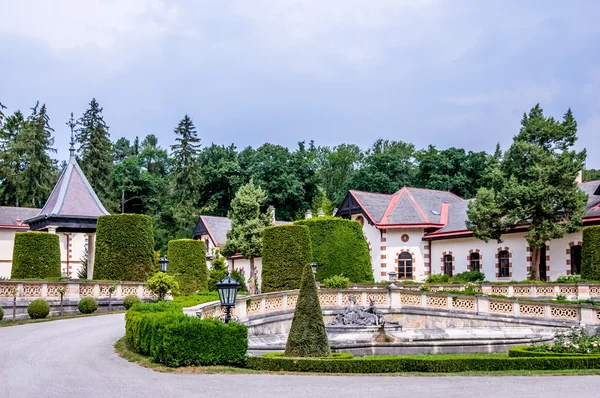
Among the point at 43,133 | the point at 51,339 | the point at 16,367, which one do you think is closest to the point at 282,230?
the point at 51,339

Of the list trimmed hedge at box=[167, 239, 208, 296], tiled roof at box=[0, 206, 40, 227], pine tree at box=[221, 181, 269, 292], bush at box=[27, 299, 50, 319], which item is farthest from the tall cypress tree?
bush at box=[27, 299, 50, 319]

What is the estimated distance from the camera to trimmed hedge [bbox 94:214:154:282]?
1411 inches

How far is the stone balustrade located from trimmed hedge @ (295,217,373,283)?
7367mm

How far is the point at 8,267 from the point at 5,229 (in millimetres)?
3240

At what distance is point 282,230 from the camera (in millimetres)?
34625

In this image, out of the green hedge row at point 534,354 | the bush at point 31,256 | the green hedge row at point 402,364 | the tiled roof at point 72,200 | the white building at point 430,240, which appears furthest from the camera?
the white building at point 430,240

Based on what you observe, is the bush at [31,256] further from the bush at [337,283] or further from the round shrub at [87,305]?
the bush at [337,283]

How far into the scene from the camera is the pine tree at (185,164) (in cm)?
7394

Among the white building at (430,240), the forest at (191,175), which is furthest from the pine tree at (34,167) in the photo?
the white building at (430,240)

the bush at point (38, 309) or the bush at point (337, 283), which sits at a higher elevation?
the bush at point (337, 283)

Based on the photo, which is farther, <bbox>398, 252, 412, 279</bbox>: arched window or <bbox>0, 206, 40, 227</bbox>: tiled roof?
<bbox>0, 206, 40, 227</bbox>: tiled roof

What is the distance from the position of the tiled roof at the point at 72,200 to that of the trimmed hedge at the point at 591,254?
89.1ft

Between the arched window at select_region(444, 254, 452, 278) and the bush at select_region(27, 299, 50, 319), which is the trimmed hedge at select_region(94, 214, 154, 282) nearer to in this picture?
the bush at select_region(27, 299, 50, 319)

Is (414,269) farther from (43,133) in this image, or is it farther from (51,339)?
(43,133)
